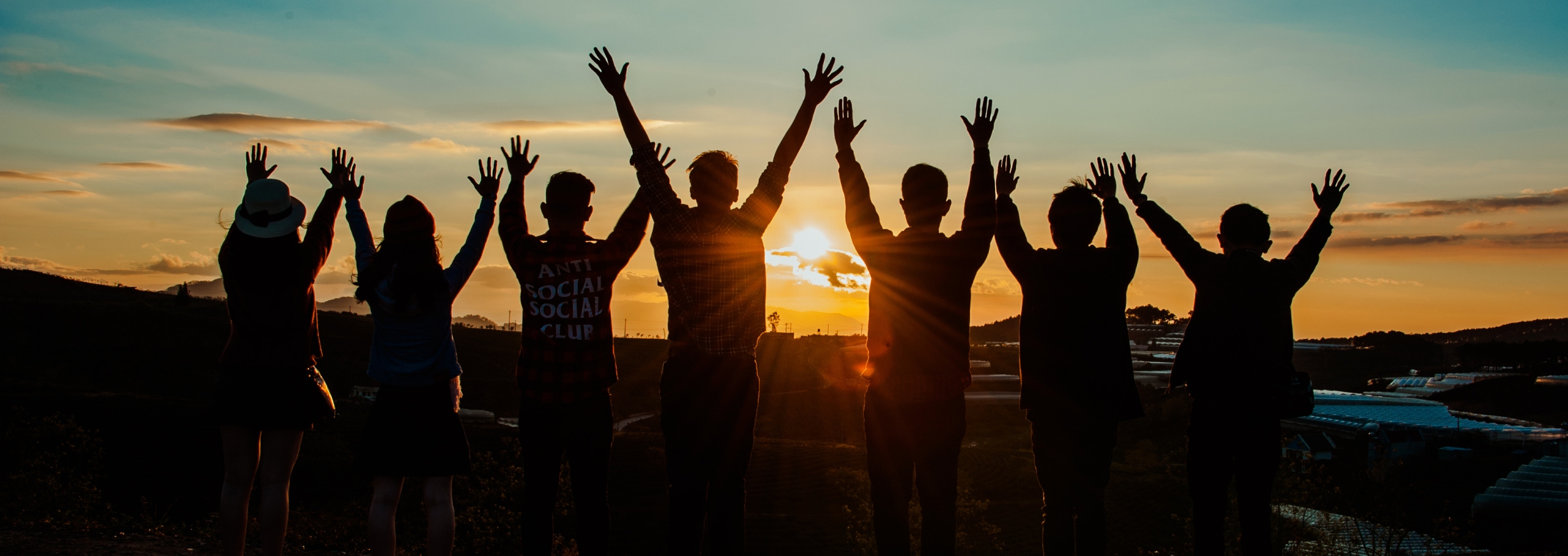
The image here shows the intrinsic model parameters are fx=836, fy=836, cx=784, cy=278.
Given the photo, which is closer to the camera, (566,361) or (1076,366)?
(566,361)

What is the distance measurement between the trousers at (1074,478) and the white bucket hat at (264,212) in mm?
3680

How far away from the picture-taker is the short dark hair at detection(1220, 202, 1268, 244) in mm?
3975

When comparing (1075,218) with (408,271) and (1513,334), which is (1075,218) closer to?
(408,271)

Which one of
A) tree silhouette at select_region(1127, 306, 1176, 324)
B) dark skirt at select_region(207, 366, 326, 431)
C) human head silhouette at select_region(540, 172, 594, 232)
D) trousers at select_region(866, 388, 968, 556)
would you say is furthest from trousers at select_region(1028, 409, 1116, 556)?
tree silhouette at select_region(1127, 306, 1176, 324)

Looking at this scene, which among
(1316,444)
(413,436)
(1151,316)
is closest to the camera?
(413,436)

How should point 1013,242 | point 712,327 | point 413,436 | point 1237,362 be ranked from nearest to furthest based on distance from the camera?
1. point 712,327
2. point 413,436
3. point 1237,362
4. point 1013,242

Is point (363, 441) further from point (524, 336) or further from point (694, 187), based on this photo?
point (694, 187)

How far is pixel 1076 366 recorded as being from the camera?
3863mm

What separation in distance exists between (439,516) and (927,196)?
2619 millimetres

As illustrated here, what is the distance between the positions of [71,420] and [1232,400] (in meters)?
20.6

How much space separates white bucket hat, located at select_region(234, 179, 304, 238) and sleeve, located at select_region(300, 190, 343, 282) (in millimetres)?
114

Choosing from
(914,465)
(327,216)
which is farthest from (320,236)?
(914,465)

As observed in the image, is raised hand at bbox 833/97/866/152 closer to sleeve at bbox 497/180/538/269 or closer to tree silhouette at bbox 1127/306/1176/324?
sleeve at bbox 497/180/538/269

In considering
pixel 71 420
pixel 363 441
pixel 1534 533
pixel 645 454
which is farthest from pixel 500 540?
pixel 1534 533
